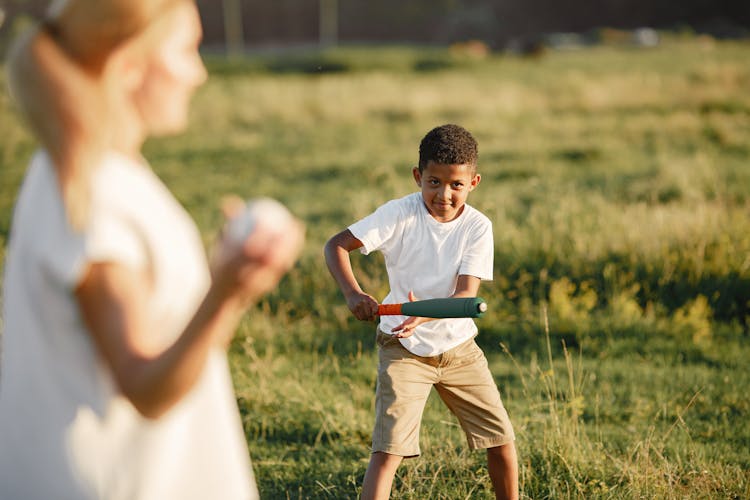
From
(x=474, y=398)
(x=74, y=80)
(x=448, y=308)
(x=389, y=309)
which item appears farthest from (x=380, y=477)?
(x=74, y=80)

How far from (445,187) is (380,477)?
1109mm

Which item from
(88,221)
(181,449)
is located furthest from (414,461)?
(88,221)

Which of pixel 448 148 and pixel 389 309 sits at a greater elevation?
pixel 448 148

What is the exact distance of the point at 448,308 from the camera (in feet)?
8.82

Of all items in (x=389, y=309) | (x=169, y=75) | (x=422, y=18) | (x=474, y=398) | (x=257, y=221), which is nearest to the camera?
(x=257, y=221)

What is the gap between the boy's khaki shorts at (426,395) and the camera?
317cm

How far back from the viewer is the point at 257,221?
1395 mm

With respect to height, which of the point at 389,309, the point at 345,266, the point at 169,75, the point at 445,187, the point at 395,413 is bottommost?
the point at 395,413

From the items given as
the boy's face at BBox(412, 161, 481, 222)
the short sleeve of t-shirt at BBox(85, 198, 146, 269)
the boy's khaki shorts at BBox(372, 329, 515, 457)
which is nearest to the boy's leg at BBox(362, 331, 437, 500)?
the boy's khaki shorts at BBox(372, 329, 515, 457)

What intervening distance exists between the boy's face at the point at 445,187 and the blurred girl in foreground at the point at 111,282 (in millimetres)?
1673

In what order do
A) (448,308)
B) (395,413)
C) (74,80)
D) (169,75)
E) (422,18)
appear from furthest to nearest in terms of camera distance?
(422,18)
(395,413)
(448,308)
(169,75)
(74,80)

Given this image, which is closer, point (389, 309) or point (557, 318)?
point (389, 309)

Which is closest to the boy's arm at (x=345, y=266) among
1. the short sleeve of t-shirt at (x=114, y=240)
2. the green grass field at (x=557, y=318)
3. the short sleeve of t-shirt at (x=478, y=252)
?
the short sleeve of t-shirt at (x=478, y=252)

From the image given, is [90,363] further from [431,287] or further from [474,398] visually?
[474,398]
